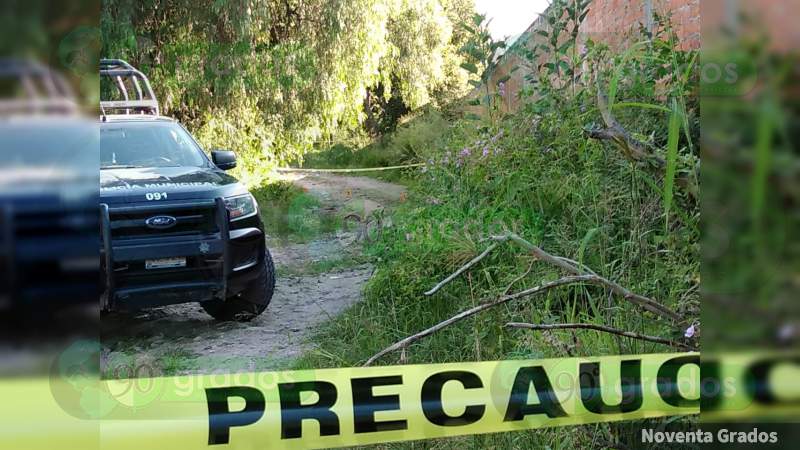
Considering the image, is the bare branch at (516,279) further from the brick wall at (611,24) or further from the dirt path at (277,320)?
the brick wall at (611,24)

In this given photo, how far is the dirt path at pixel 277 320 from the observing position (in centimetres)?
223

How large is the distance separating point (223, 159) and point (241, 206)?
0.17m

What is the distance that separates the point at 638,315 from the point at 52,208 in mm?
1693

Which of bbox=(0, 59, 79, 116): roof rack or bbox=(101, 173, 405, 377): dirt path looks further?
bbox=(101, 173, 405, 377): dirt path

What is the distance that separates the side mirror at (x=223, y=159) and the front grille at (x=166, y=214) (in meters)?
0.17

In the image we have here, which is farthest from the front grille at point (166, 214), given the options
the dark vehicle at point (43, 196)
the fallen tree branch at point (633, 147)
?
the fallen tree branch at point (633, 147)

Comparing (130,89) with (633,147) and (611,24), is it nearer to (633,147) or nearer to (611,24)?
(633,147)

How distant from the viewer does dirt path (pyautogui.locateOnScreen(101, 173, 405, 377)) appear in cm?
223

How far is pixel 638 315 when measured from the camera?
2102 millimetres

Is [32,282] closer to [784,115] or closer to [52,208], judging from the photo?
[52,208]

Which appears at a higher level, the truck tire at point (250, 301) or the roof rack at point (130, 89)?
the roof rack at point (130, 89)

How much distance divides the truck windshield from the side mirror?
4 cm

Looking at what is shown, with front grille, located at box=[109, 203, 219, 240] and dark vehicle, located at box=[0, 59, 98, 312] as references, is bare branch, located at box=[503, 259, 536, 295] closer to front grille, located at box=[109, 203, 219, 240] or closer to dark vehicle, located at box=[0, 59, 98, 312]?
front grille, located at box=[109, 203, 219, 240]

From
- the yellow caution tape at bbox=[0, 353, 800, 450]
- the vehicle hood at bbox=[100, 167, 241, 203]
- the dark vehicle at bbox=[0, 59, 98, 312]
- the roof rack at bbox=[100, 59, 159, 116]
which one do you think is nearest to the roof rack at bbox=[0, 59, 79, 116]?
the dark vehicle at bbox=[0, 59, 98, 312]
